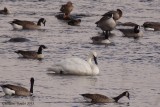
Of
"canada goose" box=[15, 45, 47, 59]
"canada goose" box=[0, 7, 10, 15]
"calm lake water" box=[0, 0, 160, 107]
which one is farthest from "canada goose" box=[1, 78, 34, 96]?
"canada goose" box=[0, 7, 10, 15]

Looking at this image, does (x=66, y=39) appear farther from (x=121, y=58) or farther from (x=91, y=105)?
(x=91, y=105)

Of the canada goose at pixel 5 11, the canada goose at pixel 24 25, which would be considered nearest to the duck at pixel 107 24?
the canada goose at pixel 24 25

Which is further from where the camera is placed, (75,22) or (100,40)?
(75,22)

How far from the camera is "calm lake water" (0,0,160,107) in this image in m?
21.0

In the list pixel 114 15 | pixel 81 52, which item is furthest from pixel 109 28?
pixel 81 52

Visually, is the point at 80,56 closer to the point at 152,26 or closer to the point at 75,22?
the point at 75,22

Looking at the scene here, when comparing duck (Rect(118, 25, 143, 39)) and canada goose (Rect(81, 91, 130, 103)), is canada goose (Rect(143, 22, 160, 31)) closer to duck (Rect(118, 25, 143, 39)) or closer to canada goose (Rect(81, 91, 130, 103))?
duck (Rect(118, 25, 143, 39))

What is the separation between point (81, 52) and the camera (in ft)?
93.2

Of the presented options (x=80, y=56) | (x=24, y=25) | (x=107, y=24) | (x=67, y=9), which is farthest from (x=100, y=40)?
(x=67, y=9)

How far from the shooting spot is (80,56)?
2758 cm

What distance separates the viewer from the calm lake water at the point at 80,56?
21.0 meters

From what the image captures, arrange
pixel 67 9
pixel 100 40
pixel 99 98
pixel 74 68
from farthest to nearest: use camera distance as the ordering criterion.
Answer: pixel 67 9 < pixel 100 40 < pixel 74 68 < pixel 99 98

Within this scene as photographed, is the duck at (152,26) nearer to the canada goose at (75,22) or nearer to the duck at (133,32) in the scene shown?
the duck at (133,32)

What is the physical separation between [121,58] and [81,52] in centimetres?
160
